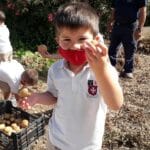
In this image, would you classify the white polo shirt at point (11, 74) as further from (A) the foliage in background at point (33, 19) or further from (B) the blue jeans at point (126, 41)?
(A) the foliage in background at point (33, 19)

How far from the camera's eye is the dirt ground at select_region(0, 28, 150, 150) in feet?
12.5

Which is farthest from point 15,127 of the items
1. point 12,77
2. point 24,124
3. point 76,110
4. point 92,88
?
point 92,88

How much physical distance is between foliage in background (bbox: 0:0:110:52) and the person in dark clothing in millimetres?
1627

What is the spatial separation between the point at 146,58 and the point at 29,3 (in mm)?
2214

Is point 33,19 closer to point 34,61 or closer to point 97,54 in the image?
point 34,61

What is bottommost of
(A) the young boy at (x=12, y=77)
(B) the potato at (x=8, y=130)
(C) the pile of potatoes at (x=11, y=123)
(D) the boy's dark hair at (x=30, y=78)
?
(C) the pile of potatoes at (x=11, y=123)

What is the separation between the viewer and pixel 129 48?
538 centimetres

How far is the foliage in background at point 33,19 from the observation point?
6.79 meters

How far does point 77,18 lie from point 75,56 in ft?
0.59

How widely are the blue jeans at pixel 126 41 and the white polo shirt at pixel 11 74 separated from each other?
1.85 metres

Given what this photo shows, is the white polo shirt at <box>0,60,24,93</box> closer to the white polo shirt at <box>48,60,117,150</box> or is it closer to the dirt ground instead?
the dirt ground

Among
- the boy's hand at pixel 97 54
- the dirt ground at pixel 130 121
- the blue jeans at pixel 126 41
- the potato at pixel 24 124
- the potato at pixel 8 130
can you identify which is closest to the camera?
the boy's hand at pixel 97 54

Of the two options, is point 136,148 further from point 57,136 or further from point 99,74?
point 99,74

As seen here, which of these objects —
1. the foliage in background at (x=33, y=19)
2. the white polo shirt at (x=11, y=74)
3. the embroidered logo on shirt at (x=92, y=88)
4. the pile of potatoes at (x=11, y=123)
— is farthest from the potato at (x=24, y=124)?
the foliage in background at (x=33, y=19)
